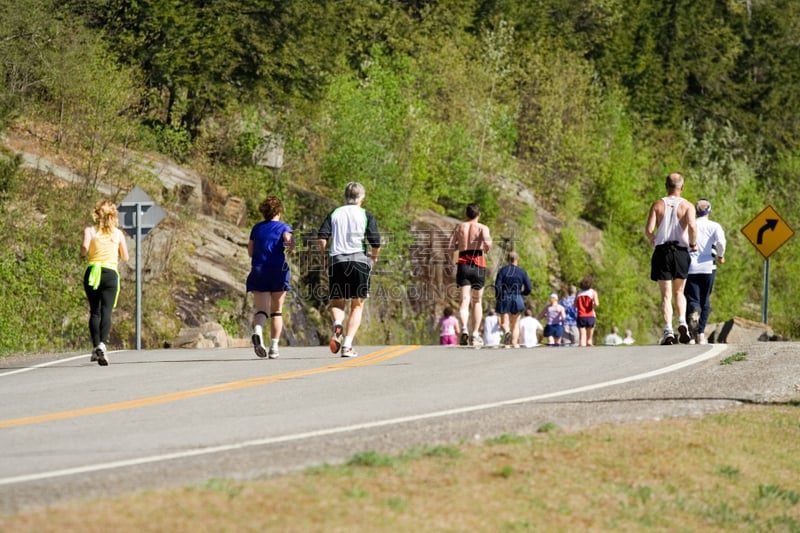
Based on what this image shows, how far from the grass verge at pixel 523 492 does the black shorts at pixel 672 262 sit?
745cm

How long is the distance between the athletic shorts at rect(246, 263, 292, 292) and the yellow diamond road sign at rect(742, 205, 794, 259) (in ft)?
60.8

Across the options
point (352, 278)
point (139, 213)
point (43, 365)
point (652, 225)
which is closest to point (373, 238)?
point (352, 278)

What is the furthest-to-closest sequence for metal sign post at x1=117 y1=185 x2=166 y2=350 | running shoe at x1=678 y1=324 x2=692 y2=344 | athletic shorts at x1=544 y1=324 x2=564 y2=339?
athletic shorts at x1=544 y1=324 x2=564 y2=339
metal sign post at x1=117 y1=185 x2=166 y2=350
running shoe at x1=678 y1=324 x2=692 y2=344

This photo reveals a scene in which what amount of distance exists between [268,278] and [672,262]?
5.60 meters

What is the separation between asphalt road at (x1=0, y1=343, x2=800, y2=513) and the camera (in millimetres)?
8633

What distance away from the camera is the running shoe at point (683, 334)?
18.7 m

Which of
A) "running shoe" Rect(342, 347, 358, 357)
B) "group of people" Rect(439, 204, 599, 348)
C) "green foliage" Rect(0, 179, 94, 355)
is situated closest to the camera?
"running shoe" Rect(342, 347, 358, 357)

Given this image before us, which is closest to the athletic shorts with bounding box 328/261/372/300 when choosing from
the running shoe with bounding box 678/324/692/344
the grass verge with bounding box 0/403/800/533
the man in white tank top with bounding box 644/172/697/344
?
the man in white tank top with bounding box 644/172/697/344

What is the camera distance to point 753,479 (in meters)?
9.65

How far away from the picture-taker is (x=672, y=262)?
60.2 ft

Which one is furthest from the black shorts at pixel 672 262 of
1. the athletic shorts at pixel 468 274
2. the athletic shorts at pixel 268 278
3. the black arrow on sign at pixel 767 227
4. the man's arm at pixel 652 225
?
the black arrow on sign at pixel 767 227

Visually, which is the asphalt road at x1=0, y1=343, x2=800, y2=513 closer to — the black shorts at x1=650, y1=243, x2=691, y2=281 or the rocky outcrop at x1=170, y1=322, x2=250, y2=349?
the black shorts at x1=650, y1=243, x2=691, y2=281

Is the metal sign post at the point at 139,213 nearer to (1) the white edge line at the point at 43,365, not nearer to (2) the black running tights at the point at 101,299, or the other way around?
(1) the white edge line at the point at 43,365

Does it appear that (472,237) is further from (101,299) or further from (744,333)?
(744,333)
